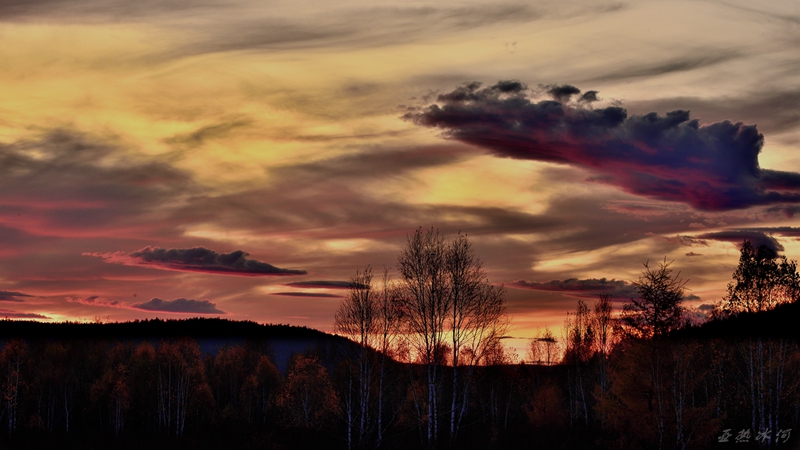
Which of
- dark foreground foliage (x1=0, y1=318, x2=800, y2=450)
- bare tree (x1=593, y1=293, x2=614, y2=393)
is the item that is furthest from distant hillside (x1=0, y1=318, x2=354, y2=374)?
bare tree (x1=593, y1=293, x2=614, y2=393)

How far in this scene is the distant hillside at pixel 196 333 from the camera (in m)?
128

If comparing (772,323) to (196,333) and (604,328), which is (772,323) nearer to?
(604,328)

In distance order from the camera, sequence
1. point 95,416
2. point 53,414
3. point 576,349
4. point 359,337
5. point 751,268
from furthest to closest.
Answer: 1. point 95,416
2. point 53,414
3. point 576,349
4. point 359,337
5. point 751,268

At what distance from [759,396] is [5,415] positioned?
335ft

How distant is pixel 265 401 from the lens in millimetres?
114125

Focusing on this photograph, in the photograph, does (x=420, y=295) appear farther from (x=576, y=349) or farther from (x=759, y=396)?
(x=576, y=349)

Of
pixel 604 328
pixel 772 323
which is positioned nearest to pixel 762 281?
pixel 772 323

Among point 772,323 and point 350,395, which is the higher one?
point 772,323

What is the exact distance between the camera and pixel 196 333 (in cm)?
14962

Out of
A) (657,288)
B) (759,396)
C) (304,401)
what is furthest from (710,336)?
(304,401)
